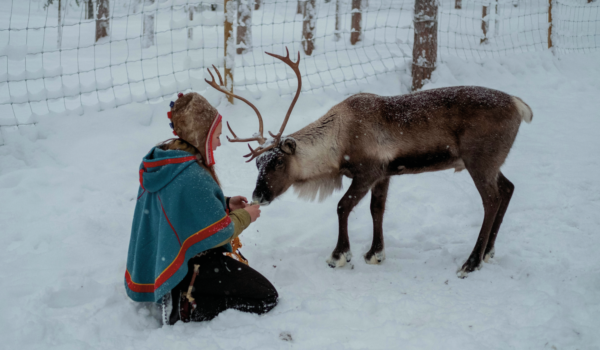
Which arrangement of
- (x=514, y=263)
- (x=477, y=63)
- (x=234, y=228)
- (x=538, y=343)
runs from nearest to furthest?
Result: (x=538, y=343) → (x=234, y=228) → (x=514, y=263) → (x=477, y=63)

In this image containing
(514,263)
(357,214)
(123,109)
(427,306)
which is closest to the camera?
(427,306)

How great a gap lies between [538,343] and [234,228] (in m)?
1.55

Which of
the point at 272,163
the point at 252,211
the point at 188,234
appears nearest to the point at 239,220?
the point at 252,211

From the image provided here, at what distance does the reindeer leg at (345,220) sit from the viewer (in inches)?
123

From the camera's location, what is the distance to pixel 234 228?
2340mm

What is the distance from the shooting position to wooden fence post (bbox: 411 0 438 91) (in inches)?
221

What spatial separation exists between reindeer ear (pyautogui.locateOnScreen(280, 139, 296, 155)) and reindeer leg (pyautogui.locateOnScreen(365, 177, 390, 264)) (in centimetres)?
69

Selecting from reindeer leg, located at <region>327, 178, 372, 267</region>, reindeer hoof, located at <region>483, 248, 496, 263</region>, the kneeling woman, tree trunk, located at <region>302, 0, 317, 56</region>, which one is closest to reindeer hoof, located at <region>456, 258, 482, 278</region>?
reindeer hoof, located at <region>483, 248, 496, 263</region>

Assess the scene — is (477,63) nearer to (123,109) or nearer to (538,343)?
(123,109)

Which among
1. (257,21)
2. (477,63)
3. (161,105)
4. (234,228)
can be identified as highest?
(257,21)

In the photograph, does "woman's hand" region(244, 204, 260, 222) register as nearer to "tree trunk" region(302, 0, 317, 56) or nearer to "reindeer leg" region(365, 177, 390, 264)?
"reindeer leg" region(365, 177, 390, 264)

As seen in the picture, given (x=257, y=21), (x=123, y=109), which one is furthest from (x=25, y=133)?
(x=257, y=21)

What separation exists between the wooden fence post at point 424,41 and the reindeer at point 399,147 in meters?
2.77

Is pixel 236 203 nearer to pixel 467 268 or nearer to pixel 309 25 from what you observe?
pixel 467 268
